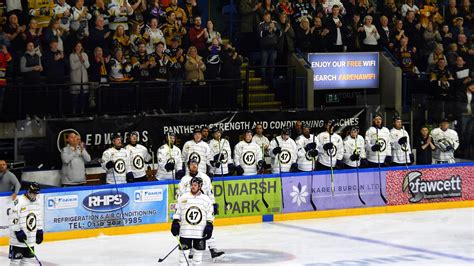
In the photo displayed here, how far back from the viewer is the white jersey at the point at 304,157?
1108 inches

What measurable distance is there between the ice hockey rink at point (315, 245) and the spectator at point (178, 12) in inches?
216

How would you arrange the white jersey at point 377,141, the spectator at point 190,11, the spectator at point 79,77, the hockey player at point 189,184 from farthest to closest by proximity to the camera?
the spectator at point 190,11
the white jersey at point 377,141
the spectator at point 79,77
the hockey player at point 189,184

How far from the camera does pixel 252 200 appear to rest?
88.0 ft

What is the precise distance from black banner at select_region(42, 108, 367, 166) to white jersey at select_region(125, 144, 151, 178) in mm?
507

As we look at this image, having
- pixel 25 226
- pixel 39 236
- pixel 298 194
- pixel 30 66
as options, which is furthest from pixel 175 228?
pixel 30 66

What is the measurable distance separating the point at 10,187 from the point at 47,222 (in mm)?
992

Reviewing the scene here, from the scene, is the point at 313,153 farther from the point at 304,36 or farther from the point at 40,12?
the point at 40,12

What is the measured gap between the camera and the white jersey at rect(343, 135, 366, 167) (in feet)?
93.8

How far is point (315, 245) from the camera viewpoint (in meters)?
24.5

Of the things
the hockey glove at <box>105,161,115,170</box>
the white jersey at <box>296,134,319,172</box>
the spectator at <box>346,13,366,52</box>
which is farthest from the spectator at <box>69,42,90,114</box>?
the spectator at <box>346,13,366,52</box>

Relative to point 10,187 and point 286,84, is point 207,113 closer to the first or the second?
point 286,84

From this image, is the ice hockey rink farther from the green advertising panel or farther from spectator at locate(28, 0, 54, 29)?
spectator at locate(28, 0, 54, 29)

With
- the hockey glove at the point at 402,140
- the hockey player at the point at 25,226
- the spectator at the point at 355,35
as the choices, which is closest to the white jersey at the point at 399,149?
the hockey glove at the point at 402,140

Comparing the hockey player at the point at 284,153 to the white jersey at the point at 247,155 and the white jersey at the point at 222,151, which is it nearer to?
the white jersey at the point at 247,155
